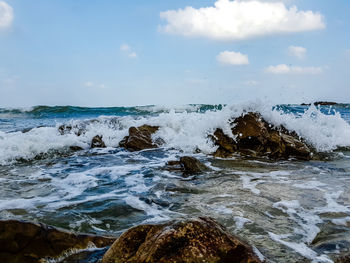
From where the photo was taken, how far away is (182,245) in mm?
1652

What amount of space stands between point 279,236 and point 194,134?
16.9 feet

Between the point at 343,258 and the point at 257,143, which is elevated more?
the point at 257,143

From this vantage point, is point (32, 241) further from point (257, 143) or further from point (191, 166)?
point (257, 143)

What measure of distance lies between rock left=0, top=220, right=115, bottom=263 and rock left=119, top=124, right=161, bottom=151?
5.19 metres

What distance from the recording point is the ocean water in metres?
2.67

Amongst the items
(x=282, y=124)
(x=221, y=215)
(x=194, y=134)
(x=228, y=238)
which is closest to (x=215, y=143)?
(x=194, y=134)

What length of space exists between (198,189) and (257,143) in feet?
9.92

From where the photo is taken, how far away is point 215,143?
22.6 ft

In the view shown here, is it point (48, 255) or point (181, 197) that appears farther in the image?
point (181, 197)

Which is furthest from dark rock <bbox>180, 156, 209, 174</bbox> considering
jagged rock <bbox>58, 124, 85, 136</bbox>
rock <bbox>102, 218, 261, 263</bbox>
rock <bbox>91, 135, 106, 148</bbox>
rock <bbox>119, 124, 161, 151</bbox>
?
jagged rock <bbox>58, 124, 85, 136</bbox>

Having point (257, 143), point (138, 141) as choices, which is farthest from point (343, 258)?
point (138, 141)

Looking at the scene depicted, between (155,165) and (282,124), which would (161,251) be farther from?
(282,124)

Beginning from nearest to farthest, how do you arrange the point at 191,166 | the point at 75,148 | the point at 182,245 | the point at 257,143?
the point at 182,245 < the point at 191,166 < the point at 257,143 < the point at 75,148

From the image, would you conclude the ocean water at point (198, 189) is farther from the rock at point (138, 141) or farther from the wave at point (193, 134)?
the rock at point (138, 141)
